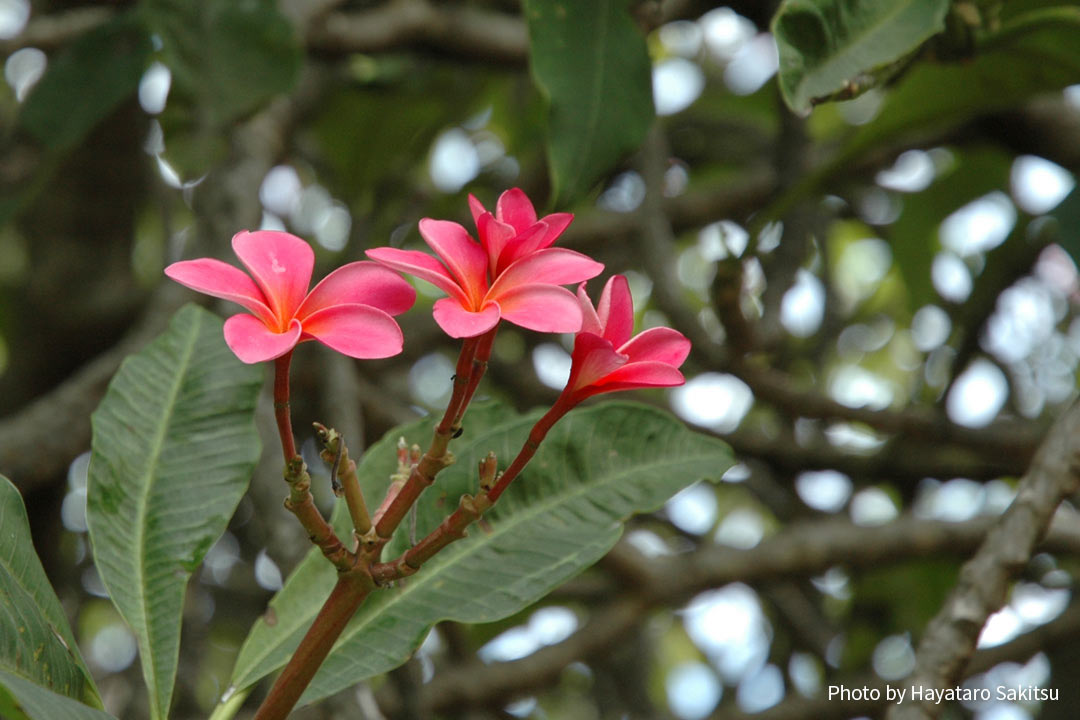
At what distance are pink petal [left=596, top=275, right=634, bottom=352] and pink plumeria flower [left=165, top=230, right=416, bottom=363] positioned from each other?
0.11 meters

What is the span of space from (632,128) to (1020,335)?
135cm

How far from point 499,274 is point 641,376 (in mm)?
91

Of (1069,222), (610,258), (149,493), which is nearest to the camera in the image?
(149,493)

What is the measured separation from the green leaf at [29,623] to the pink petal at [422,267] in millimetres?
291

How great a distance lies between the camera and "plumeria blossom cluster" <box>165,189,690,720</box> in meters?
0.50

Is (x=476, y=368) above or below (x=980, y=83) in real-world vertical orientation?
above

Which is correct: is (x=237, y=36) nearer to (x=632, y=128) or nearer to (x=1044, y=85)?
(x=632, y=128)

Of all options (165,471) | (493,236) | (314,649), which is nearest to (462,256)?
(493,236)

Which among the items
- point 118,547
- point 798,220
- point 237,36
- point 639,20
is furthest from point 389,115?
point 118,547

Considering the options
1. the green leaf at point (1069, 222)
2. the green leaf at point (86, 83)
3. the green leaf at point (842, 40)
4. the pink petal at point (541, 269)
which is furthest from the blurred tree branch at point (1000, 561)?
the green leaf at point (86, 83)

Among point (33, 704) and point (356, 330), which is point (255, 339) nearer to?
point (356, 330)

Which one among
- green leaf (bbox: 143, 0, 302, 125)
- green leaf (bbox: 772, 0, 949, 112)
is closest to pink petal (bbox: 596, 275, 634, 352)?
green leaf (bbox: 772, 0, 949, 112)

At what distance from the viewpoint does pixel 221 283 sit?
503 millimetres

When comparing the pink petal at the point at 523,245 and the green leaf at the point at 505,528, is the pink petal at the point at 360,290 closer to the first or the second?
the pink petal at the point at 523,245
